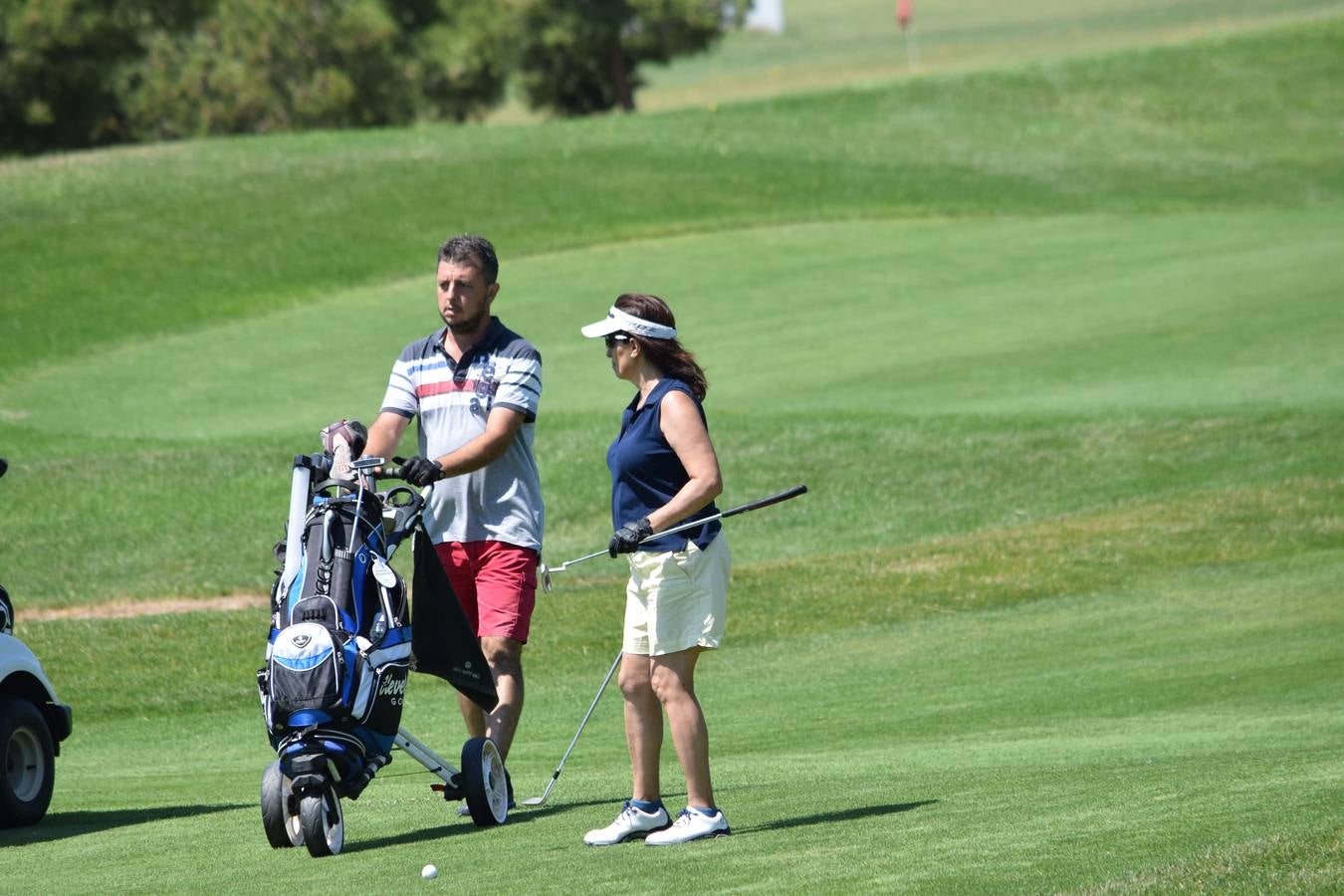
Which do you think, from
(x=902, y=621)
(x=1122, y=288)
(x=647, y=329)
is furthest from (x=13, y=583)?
(x=1122, y=288)

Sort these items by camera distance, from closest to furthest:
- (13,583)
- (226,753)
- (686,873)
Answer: (686,873) < (226,753) < (13,583)

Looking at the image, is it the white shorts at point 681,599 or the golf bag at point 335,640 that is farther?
the white shorts at point 681,599

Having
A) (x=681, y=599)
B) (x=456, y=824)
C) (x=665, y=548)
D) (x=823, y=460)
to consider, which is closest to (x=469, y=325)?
(x=665, y=548)

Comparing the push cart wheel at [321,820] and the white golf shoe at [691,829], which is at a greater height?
the push cart wheel at [321,820]

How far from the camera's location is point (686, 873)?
256 inches

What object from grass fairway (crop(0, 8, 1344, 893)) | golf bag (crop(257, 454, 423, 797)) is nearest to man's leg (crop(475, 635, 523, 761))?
grass fairway (crop(0, 8, 1344, 893))

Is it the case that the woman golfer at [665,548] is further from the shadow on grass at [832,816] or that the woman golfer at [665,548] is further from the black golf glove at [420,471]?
the black golf glove at [420,471]

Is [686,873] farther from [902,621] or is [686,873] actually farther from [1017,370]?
[1017,370]

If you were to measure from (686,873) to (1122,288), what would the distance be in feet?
66.6

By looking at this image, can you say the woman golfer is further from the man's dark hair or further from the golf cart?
the golf cart

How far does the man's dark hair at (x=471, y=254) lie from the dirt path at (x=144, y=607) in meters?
7.72

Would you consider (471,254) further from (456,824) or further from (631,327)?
(456,824)

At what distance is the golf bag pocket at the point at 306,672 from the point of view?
707 centimetres

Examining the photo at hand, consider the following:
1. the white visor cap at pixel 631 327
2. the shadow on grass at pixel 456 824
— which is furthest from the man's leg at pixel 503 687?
the white visor cap at pixel 631 327
